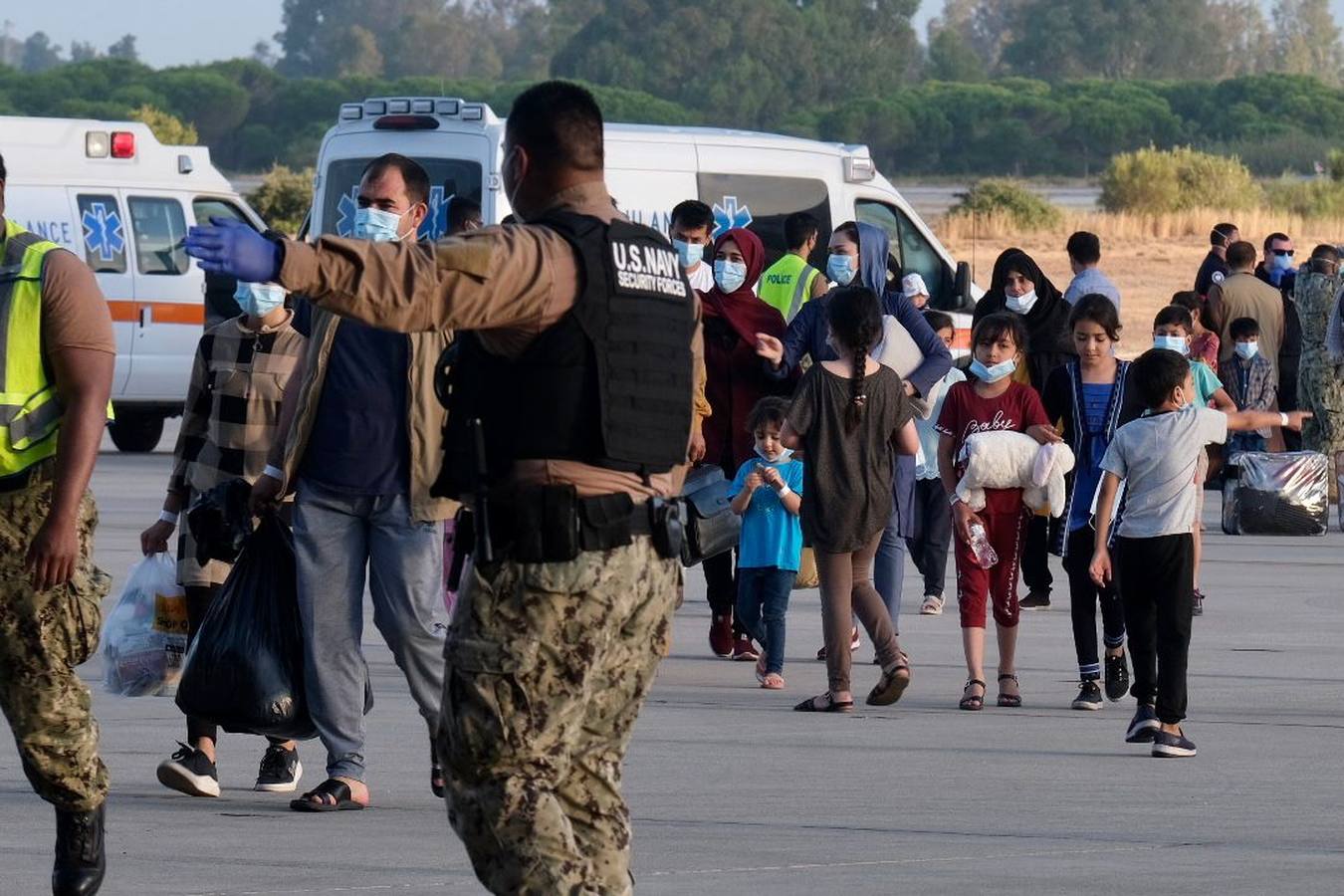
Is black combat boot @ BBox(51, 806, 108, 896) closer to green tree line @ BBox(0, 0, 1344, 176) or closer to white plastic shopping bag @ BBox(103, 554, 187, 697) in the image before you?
white plastic shopping bag @ BBox(103, 554, 187, 697)

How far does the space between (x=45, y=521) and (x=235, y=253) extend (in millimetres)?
2006

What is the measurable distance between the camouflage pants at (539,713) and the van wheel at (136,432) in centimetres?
1720

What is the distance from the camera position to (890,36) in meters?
105

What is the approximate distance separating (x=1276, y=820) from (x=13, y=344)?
3.85m

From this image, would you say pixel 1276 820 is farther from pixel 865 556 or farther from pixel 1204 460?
pixel 865 556

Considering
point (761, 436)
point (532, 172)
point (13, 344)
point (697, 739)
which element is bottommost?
point (697, 739)

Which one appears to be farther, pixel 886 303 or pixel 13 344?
pixel 886 303

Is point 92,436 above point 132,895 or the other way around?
above

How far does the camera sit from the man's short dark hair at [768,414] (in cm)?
1059

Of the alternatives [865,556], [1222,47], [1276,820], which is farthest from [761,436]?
[1222,47]

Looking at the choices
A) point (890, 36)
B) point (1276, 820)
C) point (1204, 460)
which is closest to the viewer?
point (1276, 820)

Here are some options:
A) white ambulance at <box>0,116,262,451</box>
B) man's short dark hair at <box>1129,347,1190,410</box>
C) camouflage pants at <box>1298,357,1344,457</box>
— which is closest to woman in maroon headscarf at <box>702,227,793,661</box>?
man's short dark hair at <box>1129,347,1190,410</box>

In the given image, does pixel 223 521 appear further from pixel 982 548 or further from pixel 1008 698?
pixel 1008 698

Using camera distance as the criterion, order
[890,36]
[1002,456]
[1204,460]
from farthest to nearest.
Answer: [890,36] < [1002,456] < [1204,460]
